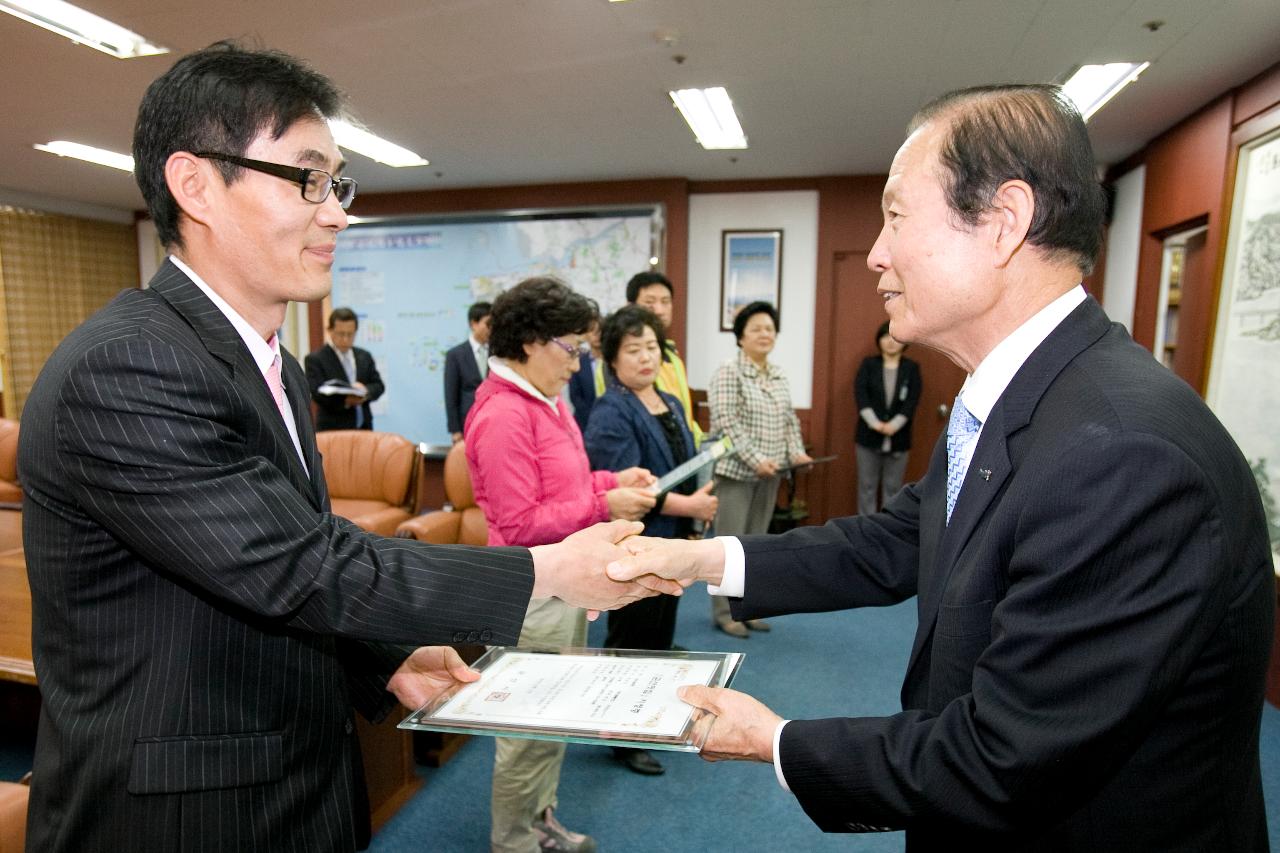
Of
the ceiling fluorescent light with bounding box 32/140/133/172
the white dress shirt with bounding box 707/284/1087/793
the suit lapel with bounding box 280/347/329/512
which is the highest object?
the ceiling fluorescent light with bounding box 32/140/133/172

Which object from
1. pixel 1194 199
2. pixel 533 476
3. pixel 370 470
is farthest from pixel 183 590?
pixel 1194 199

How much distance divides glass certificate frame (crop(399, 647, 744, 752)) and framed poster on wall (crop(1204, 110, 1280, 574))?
3.51 meters

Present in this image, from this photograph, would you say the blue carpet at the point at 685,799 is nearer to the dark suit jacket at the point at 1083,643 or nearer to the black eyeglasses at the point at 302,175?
the dark suit jacket at the point at 1083,643

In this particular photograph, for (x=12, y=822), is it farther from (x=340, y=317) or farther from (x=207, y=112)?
(x=340, y=317)

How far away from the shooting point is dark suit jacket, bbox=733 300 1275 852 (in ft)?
2.55

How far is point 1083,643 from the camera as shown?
31.1 inches

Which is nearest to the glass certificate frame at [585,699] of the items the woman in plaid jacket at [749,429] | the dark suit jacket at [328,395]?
the woman in plaid jacket at [749,429]

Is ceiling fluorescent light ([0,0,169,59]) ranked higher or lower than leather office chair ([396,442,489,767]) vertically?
higher

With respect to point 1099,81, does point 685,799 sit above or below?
below

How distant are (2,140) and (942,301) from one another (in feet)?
22.3

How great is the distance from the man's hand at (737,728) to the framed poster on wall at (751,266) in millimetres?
5633

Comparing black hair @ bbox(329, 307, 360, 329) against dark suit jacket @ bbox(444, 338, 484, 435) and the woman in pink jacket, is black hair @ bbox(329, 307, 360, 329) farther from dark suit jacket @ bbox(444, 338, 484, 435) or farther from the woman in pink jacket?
the woman in pink jacket

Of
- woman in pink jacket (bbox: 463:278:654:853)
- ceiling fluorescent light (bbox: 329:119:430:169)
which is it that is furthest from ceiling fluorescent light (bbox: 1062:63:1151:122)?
ceiling fluorescent light (bbox: 329:119:430:169)

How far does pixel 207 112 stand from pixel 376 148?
4959 millimetres
